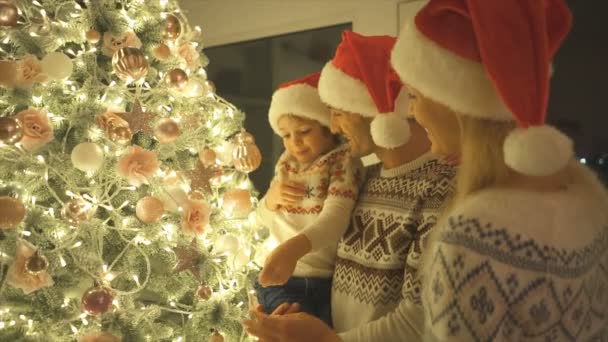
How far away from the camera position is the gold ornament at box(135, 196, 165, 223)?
1.29 meters

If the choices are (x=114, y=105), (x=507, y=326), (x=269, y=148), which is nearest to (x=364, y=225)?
(x=507, y=326)

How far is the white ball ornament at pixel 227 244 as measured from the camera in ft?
4.90

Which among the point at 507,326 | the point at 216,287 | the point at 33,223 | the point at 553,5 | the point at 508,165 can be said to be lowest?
the point at 216,287

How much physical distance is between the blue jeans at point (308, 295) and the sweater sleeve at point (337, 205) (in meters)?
0.14

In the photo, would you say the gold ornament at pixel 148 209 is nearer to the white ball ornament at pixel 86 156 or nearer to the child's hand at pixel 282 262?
the white ball ornament at pixel 86 156

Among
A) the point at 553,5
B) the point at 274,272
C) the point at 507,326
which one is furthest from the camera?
the point at 274,272

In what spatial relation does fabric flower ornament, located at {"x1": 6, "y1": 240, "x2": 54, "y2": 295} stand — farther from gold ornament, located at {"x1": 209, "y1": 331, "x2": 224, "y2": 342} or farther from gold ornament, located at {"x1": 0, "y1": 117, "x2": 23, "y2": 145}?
gold ornament, located at {"x1": 209, "y1": 331, "x2": 224, "y2": 342}

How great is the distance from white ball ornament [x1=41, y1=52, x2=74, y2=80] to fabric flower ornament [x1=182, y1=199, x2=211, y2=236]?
45 cm

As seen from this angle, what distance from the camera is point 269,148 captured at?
113 inches

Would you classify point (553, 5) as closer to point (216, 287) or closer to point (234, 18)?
point (216, 287)

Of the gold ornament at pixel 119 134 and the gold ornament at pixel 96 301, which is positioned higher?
the gold ornament at pixel 119 134

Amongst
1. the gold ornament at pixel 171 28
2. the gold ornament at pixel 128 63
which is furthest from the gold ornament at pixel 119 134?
the gold ornament at pixel 171 28

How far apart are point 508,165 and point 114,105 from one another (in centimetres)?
101

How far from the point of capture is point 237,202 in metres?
1.52
